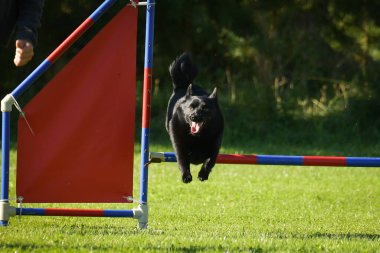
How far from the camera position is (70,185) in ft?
16.5

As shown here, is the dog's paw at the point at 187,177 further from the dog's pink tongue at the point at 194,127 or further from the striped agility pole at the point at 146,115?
the striped agility pole at the point at 146,115

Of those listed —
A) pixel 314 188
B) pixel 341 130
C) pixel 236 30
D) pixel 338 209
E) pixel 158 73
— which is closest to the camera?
pixel 338 209

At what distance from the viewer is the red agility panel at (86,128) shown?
4.98m

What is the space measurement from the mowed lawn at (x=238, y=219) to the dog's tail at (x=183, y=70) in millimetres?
1188

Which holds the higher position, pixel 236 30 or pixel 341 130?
pixel 236 30

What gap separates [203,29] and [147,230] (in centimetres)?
1186

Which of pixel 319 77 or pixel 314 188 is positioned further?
pixel 319 77

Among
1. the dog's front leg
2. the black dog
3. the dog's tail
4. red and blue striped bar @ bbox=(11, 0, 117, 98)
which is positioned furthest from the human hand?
the dog's tail

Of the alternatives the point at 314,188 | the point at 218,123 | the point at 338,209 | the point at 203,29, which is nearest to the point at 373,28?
the point at 203,29

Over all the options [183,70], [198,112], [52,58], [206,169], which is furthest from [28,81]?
[183,70]

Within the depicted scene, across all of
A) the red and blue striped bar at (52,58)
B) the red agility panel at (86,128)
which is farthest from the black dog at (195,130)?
the red and blue striped bar at (52,58)

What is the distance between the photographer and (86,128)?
5047 millimetres

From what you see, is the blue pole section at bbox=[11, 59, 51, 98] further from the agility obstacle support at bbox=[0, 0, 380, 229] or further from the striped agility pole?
the striped agility pole

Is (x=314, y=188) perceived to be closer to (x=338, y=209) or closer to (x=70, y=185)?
(x=338, y=209)
